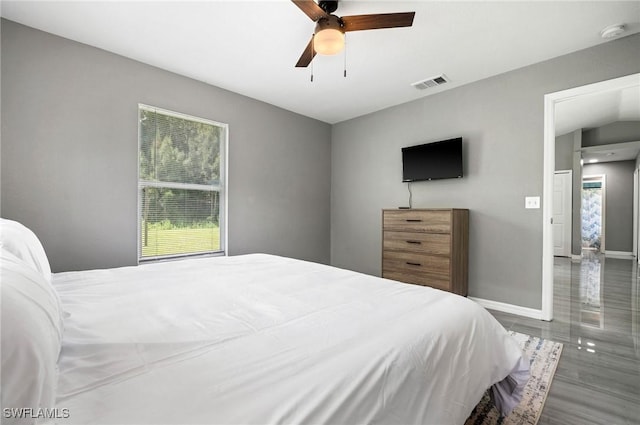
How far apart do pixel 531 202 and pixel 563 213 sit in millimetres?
4888

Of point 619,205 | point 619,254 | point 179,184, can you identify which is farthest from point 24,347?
point 619,205

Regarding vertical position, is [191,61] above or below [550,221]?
above

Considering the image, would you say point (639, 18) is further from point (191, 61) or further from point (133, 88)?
point (133, 88)

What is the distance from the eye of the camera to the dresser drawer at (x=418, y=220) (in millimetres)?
2896

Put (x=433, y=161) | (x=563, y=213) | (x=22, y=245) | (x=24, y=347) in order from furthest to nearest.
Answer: (x=563, y=213), (x=433, y=161), (x=22, y=245), (x=24, y=347)

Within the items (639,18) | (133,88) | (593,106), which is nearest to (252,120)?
(133,88)

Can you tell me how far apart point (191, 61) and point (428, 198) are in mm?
3037

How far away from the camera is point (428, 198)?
3.53 m

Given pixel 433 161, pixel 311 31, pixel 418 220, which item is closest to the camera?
pixel 311 31

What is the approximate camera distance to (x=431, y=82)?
10.2 feet

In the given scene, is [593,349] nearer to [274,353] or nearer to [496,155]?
[496,155]

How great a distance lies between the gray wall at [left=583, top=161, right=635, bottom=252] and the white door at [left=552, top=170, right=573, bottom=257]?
6.09ft

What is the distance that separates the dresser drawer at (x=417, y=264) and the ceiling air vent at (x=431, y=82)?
1.91 meters

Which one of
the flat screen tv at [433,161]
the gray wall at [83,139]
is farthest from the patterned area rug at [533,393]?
the gray wall at [83,139]
